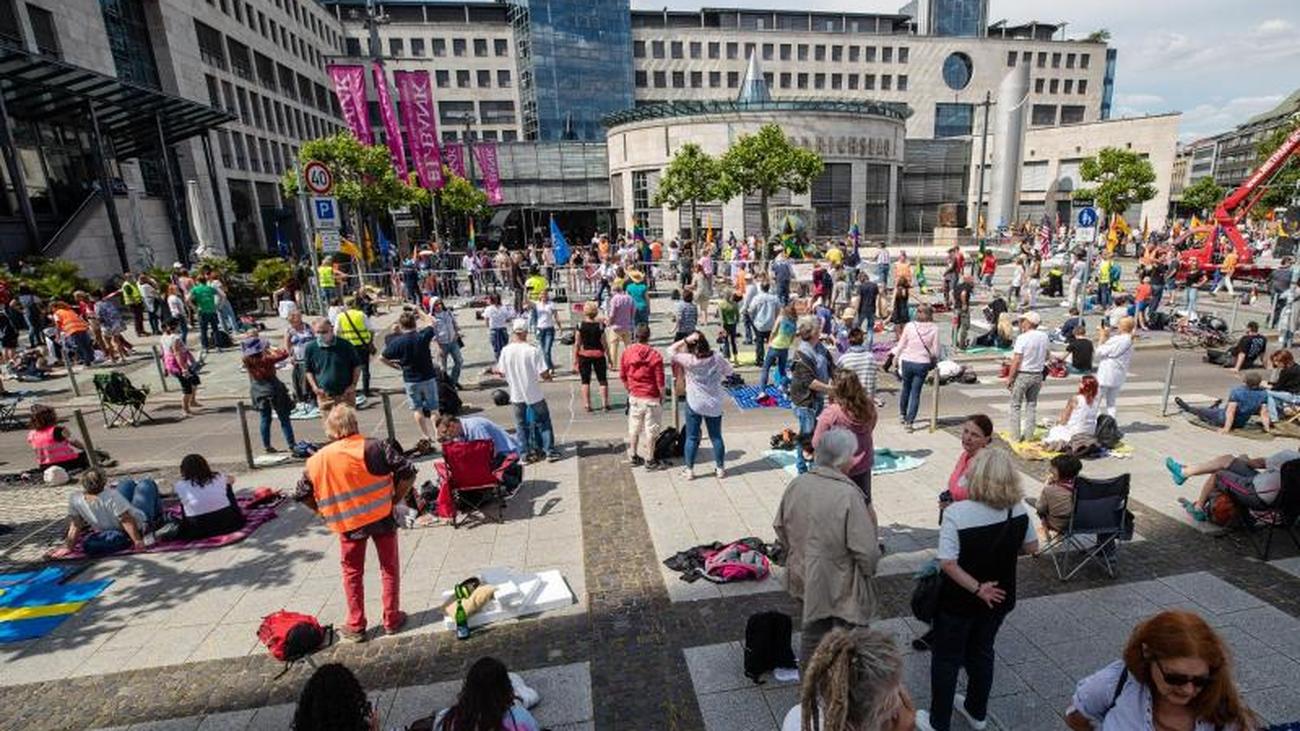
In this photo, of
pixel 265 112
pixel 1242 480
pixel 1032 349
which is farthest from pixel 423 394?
pixel 265 112

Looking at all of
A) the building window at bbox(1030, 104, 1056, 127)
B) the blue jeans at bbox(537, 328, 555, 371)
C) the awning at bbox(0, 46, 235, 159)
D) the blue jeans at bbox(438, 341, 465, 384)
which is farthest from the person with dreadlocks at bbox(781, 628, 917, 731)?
the building window at bbox(1030, 104, 1056, 127)

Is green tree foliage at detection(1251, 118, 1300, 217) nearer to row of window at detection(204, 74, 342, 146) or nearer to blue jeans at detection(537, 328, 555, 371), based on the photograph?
blue jeans at detection(537, 328, 555, 371)

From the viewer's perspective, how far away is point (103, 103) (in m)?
25.2

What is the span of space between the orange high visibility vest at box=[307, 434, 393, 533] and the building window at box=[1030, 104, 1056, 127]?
300 feet

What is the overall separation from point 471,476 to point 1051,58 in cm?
9214

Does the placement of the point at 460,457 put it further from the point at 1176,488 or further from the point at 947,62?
the point at 947,62

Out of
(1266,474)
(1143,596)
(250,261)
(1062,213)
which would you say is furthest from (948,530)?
(1062,213)

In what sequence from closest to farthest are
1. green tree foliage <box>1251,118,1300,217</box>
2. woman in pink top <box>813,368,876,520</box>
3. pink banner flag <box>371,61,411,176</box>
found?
woman in pink top <box>813,368,876,520</box> < pink banner flag <box>371,61,411,176</box> < green tree foliage <box>1251,118,1300,217</box>

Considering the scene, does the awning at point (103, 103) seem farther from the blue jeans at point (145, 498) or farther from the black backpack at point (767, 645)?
the black backpack at point (767, 645)

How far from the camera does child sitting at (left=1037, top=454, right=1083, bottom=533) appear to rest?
228 inches

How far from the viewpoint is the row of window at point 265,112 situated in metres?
41.1

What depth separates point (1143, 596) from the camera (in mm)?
5516

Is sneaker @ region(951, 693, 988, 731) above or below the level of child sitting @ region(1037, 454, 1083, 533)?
below

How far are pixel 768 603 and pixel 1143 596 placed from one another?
318 centimetres
